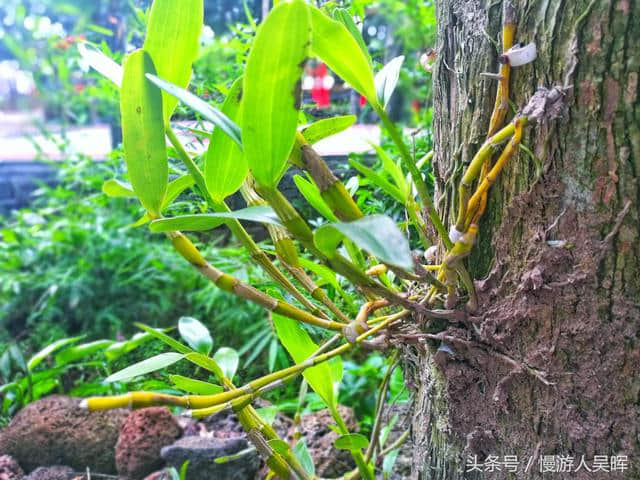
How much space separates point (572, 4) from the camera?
1.35ft

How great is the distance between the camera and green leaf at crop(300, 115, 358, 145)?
0.48 meters

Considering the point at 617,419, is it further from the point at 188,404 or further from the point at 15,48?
the point at 15,48

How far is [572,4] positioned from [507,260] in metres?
0.22

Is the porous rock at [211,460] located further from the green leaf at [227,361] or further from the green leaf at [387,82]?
the green leaf at [387,82]

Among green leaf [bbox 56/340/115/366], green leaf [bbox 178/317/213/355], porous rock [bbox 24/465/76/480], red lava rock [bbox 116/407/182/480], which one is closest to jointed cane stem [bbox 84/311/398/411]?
green leaf [bbox 178/317/213/355]

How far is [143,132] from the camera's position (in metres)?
0.41

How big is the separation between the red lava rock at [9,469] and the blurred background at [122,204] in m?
0.20

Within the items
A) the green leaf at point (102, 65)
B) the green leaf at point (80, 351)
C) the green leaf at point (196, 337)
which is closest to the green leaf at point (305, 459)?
the green leaf at point (196, 337)

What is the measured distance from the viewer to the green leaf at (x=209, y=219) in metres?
0.39

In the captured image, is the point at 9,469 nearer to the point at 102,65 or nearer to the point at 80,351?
the point at 80,351

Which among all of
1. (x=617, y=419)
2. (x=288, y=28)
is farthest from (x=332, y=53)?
(x=617, y=419)

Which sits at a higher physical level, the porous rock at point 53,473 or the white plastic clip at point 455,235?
the white plastic clip at point 455,235

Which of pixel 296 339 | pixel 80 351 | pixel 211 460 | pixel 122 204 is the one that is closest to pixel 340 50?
pixel 296 339

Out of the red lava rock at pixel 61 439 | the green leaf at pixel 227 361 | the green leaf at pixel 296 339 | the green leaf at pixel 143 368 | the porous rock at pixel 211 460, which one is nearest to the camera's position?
the green leaf at pixel 143 368
